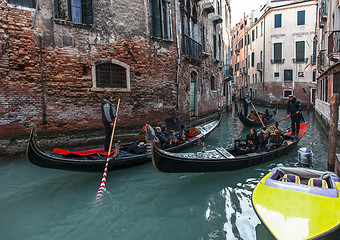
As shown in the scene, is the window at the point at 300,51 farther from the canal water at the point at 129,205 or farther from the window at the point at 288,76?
the canal water at the point at 129,205

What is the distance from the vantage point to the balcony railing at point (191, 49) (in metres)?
9.95

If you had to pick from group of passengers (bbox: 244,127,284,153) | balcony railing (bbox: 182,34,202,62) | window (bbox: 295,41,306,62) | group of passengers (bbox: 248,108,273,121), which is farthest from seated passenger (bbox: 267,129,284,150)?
window (bbox: 295,41,306,62)

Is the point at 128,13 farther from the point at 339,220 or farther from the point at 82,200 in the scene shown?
the point at 339,220

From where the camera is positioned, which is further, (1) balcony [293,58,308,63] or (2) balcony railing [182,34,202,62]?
(1) balcony [293,58,308,63]

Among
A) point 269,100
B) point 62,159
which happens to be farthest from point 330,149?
point 269,100

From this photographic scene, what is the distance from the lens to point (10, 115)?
6.10m

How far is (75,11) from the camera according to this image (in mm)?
7004

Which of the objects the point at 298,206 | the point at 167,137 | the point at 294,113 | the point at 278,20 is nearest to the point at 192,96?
the point at 294,113

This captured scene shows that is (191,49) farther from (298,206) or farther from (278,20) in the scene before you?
(278,20)

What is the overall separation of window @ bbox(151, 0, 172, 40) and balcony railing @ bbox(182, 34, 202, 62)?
1.15m

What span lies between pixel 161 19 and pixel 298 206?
24.6 ft

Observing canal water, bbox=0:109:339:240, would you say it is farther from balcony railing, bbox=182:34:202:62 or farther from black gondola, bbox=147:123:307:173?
balcony railing, bbox=182:34:202:62

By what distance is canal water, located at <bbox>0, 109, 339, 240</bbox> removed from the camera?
A: 10.8 ft

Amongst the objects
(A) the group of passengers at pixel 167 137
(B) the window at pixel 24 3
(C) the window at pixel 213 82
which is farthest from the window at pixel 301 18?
(B) the window at pixel 24 3
